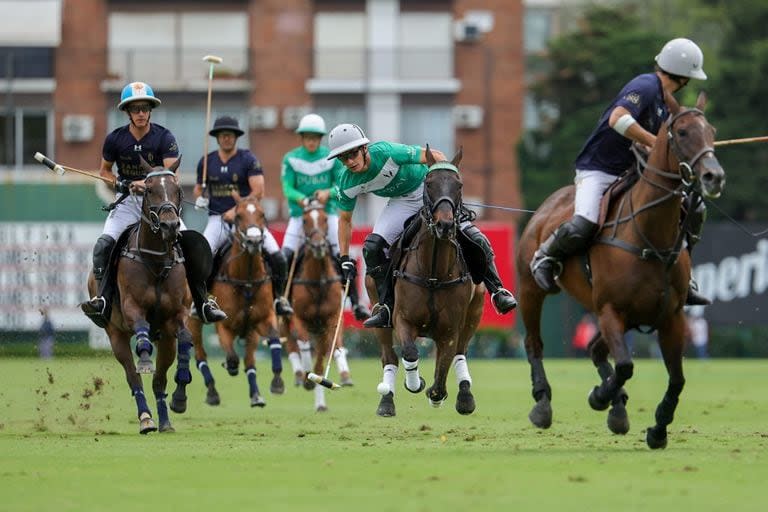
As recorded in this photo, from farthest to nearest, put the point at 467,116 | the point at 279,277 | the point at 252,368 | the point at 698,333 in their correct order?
the point at 467,116
the point at 698,333
the point at 279,277
the point at 252,368

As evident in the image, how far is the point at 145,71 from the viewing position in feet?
171

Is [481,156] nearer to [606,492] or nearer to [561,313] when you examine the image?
[561,313]

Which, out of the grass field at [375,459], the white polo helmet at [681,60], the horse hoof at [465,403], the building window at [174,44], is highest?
the building window at [174,44]

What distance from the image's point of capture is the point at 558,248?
14.2 m

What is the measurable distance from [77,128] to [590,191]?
40498mm

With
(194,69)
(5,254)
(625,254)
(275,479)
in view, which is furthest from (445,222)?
(194,69)

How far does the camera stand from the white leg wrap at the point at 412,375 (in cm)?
1516

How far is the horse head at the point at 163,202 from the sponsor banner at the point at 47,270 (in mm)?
24770

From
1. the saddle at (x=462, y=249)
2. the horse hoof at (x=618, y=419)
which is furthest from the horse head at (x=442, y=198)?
the horse hoof at (x=618, y=419)

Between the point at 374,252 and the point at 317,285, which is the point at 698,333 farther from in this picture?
the point at 374,252

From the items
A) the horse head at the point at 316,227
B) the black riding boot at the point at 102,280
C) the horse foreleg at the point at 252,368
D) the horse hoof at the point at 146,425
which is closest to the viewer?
the horse hoof at the point at 146,425

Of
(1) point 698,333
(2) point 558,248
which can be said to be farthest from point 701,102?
(1) point 698,333

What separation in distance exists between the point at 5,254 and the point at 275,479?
30.9 m

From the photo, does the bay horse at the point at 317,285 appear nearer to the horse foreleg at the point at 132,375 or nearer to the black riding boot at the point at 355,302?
the black riding boot at the point at 355,302
